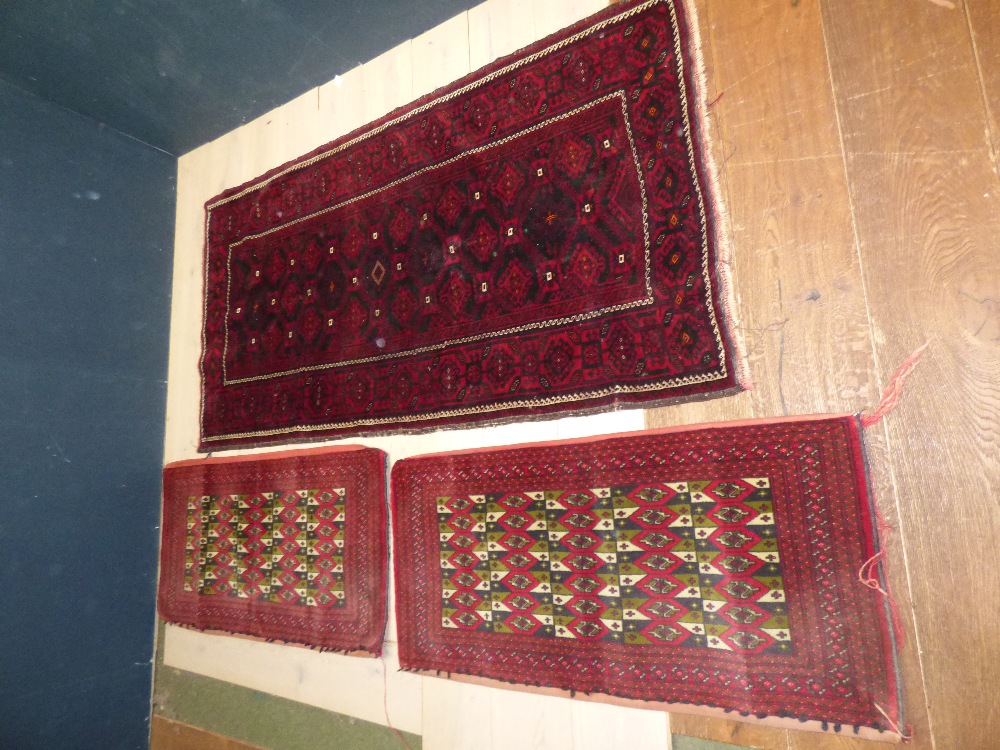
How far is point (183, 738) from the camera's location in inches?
86.5

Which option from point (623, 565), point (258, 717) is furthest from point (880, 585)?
point (258, 717)

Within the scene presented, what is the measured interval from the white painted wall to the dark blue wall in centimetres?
15

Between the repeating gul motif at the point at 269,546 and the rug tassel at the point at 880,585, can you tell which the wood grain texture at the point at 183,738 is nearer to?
the repeating gul motif at the point at 269,546

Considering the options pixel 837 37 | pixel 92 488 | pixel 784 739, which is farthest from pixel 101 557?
pixel 837 37

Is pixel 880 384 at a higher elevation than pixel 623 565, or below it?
higher

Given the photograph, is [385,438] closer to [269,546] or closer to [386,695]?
[269,546]

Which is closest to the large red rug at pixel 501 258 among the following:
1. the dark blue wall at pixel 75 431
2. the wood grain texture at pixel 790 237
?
the wood grain texture at pixel 790 237

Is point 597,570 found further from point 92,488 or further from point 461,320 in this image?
point 92,488

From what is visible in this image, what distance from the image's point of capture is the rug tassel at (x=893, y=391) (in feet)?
4.00

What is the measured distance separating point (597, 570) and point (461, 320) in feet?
2.55

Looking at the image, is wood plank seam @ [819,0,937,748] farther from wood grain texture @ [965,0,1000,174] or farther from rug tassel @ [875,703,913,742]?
wood grain texture @ [965,0,1000,174]

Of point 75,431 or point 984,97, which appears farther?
point 75,431

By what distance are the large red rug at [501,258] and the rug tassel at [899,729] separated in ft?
2.18

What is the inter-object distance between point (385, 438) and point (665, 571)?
0.94 metres
